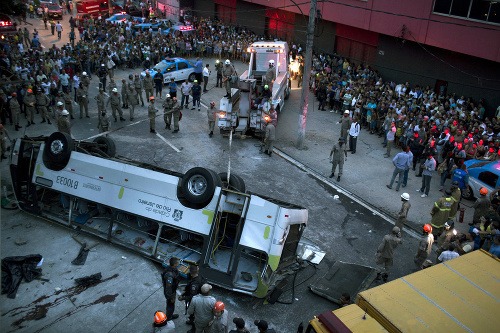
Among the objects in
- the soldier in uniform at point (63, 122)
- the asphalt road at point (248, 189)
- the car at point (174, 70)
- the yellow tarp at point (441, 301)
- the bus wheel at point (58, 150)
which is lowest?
the asphalt road at point (248, 189)

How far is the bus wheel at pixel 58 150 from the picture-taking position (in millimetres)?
11539

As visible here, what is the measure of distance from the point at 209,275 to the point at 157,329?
9.26 ft

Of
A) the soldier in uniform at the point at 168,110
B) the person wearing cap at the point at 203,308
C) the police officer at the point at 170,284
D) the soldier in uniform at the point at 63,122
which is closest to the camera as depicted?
the person wearing cap at the point at 203,308

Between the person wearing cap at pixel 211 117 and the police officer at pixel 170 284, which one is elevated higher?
the person wearing cap at pixel 211 117

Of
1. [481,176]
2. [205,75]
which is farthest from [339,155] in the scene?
[205,75]

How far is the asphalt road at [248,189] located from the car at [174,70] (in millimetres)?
3688

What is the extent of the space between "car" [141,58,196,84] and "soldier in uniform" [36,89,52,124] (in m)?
6.69

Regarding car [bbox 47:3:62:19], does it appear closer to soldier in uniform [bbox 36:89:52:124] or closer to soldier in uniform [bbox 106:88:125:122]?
soldier in uniform [bbox 36:89:52:124]

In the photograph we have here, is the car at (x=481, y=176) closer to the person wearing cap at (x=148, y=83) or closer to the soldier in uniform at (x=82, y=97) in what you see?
the person wearing cap at (x=148, y=83)

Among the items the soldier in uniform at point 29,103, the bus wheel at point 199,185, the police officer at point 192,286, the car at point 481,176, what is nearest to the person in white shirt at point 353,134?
the car at point 481,176

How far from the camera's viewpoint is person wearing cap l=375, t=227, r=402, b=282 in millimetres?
10617

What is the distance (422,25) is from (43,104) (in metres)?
17.7

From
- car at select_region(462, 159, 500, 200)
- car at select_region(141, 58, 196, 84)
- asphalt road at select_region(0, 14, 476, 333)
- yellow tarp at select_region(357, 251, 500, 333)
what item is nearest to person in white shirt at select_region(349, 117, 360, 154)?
asphalt road at select_region(0, 14, 476, 333)

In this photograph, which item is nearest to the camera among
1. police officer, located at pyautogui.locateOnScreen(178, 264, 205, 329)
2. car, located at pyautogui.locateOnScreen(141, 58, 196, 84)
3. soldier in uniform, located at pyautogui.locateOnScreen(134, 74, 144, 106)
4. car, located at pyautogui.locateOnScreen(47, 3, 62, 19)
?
police officer, located at pyautogui.locateOnScreen(178, 264, 205, 329)
